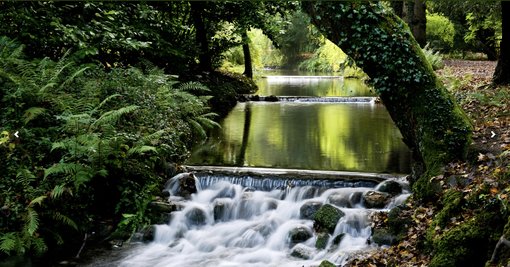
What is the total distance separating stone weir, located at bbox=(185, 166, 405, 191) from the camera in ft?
27.9

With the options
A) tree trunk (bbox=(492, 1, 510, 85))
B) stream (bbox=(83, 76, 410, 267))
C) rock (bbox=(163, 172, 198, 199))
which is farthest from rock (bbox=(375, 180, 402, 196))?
tree trunk (bbox=(492, 1, 510, 85))

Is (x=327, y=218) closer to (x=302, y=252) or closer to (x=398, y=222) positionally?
(x=302, y=252)

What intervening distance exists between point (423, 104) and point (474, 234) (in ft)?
10.1

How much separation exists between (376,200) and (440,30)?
28483mm

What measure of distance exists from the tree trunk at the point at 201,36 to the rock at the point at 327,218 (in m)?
13.7

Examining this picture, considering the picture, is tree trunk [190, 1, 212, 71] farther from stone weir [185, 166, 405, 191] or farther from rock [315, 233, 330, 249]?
rock [315, 233, 330, 249]

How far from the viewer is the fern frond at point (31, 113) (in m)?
7.34

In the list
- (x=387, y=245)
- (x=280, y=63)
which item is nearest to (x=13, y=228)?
(x=387, y=245)

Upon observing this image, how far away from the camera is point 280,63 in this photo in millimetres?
62594

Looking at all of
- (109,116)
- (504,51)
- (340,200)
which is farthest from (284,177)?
(504,51)

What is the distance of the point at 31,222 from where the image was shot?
19.8 feet

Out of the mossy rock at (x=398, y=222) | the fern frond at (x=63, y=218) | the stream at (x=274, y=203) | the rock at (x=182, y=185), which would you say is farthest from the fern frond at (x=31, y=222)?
the mossy rock at (x=398, y=222)

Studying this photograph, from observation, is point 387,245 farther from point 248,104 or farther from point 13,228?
point 248,104

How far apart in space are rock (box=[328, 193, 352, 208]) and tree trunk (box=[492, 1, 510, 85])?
21.0 feet
